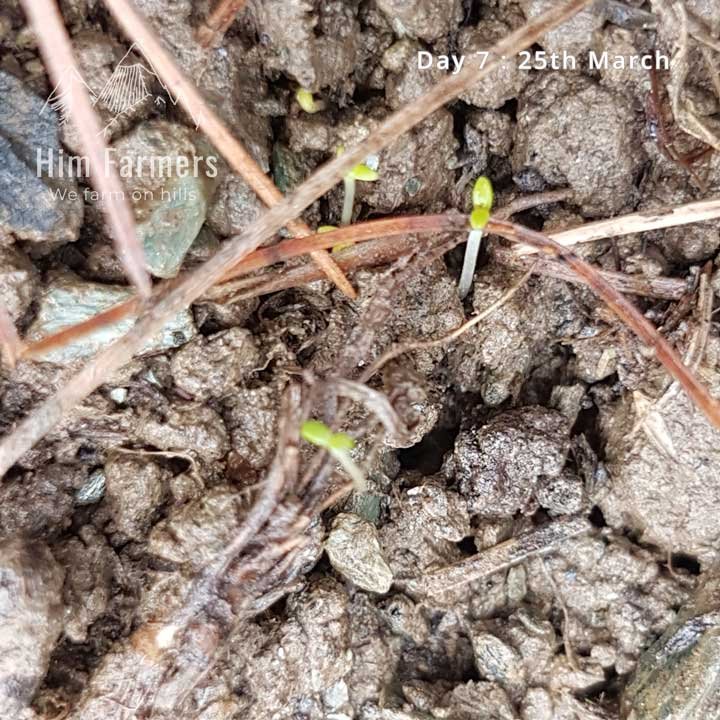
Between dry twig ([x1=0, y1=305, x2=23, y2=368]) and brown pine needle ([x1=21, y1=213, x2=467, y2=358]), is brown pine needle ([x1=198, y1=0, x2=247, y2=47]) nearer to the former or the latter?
brown pine needle ([x1=21, y1=213, x2=467, y2=358])

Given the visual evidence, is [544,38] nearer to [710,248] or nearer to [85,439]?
[710,248]

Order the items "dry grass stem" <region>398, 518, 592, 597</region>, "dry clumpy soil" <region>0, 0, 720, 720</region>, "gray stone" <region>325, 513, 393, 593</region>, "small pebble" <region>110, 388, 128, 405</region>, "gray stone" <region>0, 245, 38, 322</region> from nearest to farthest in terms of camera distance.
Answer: "gray stone" <region>0, 245, 38, 322</region>
"dry clumpy soil" <region>0, 0, 720, 720</region>
"small pebble" <region>110, 388, 128, 405</region>
"gray stone" <region>325, 513, 393, 593</region>
"dry grass stem" <region>398, 518, 592, 597</region>

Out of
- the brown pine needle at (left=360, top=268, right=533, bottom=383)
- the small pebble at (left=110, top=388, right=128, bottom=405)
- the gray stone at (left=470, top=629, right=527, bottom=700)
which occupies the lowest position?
the gray stone at (left=470, top=629, right=527, bottom=700)

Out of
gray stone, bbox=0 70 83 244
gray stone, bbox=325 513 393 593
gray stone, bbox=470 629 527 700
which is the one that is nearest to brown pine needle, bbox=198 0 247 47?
gray stone, bbox=0 70 83 244

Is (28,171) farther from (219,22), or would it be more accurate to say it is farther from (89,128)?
(219,22)

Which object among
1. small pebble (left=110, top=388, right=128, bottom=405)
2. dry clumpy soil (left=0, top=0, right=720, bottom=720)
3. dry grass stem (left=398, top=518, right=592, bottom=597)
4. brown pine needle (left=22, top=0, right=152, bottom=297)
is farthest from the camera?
dry grass stem (left=398, top=518, right=592, bottom=597)

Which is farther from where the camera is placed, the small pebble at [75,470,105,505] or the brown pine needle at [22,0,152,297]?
the small pebble at [75,470,105,505]

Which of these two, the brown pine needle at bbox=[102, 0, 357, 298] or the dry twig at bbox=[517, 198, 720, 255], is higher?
the brown pine needle at bbox=[102, 0, 357, 298]
